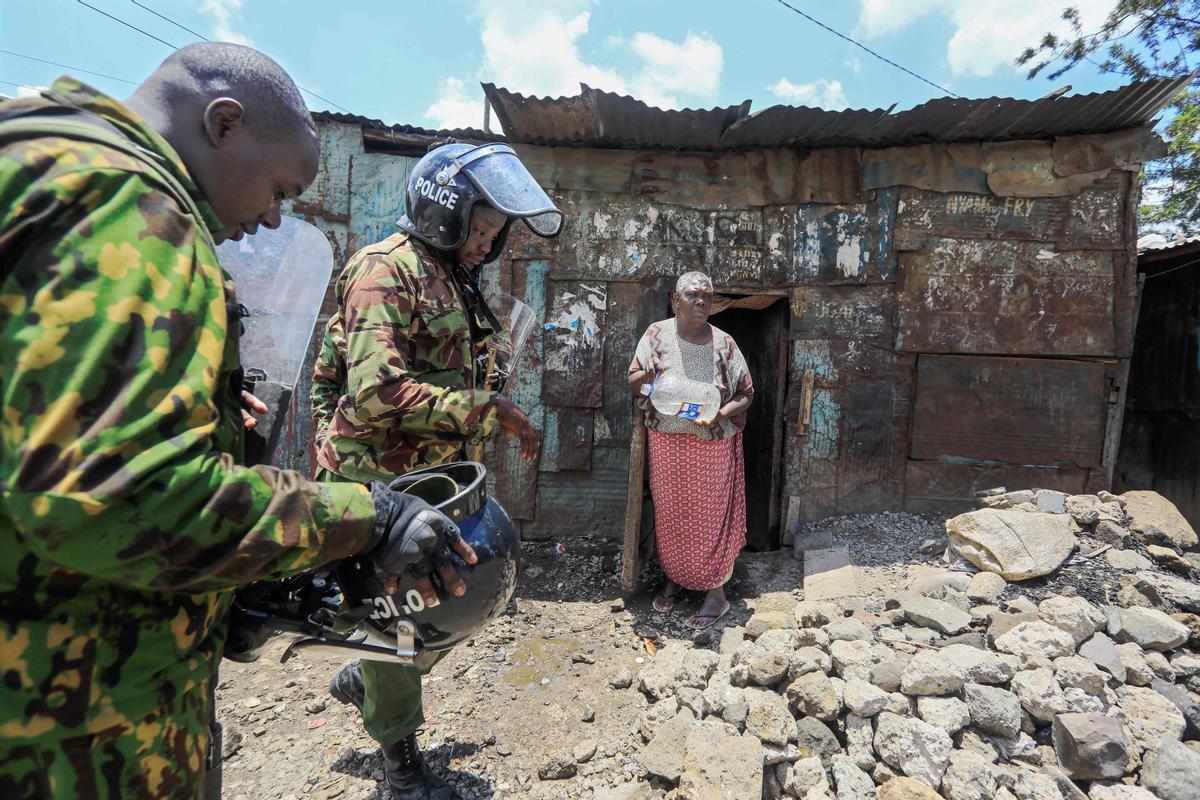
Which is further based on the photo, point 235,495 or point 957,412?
point 957,412

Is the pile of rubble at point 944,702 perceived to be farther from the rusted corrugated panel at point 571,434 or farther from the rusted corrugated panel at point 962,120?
the rusted corrugated panel at point 962,120

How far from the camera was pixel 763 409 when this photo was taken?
5402 millimetres

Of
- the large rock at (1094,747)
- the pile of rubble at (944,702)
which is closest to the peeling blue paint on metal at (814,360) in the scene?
the pile of rubble at (944,702)

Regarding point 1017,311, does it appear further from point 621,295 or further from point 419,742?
point 419,742

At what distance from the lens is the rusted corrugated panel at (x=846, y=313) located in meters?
4.55

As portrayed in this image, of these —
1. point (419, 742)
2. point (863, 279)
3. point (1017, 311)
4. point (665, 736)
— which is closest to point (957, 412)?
point (1017, 311)

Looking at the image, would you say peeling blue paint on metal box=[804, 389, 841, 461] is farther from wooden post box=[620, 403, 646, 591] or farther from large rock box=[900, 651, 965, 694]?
large rock box=[900, 651, 965, 694]

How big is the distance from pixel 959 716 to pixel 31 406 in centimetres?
277

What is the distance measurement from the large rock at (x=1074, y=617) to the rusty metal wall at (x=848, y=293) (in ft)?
5.52

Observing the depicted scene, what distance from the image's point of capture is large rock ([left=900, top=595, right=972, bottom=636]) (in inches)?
115

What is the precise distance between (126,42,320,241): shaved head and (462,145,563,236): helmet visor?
842mm

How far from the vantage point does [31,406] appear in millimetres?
620

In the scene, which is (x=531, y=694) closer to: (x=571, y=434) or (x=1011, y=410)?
(x=571, y=434)

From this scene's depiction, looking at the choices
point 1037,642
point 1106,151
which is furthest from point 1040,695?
point 1106,151
